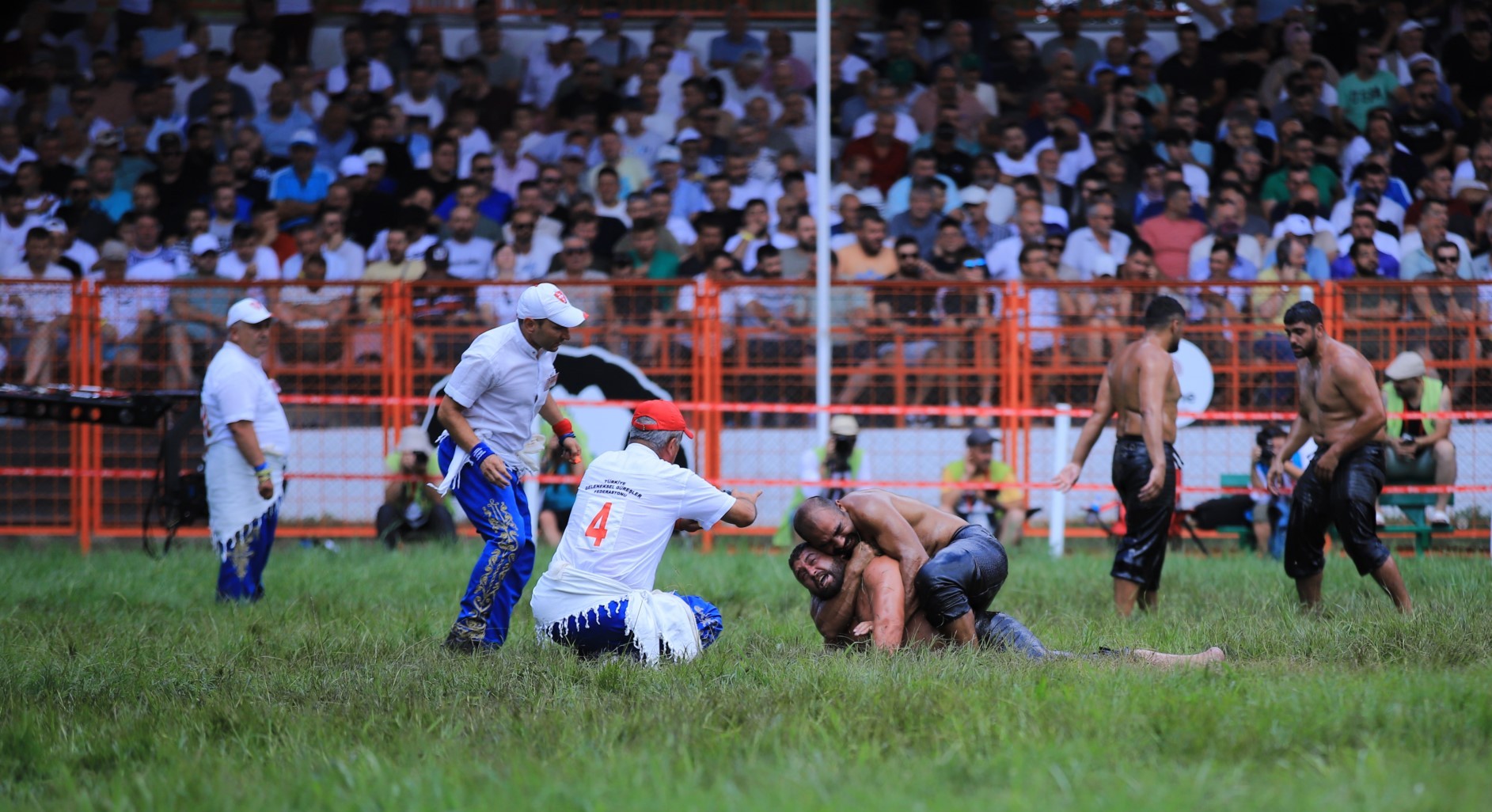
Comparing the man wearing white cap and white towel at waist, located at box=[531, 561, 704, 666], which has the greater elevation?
the man wearing white cap

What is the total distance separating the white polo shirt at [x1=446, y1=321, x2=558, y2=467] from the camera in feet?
21.8

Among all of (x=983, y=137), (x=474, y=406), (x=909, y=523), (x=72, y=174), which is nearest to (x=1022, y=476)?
(x=983, y=137)

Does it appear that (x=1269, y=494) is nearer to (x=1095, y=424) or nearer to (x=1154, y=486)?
(x=1095, y=424)

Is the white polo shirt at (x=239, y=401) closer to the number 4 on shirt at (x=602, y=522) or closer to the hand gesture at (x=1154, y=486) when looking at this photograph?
the number 4 on shirt at (x=602, y=522)

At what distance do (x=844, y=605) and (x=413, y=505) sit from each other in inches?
245

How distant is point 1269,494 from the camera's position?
11.3 metres

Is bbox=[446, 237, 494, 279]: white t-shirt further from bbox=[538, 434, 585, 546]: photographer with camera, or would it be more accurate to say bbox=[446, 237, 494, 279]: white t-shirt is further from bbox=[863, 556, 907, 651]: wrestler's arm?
bbox=[863, 556, 907, 651]: wrestler's arm

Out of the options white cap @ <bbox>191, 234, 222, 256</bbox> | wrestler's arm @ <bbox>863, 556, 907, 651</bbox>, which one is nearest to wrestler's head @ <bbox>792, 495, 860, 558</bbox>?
wrestler's arm @ <bbox>863, 556, 907, 651</bbox>

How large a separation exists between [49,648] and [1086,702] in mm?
4835

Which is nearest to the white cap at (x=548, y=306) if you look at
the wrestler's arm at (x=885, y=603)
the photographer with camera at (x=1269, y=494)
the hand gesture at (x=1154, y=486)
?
the wrestler's arm at (x=885, y=603)

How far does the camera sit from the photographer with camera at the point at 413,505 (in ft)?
38.3

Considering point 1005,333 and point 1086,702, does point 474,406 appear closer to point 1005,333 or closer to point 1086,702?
point 1086,702

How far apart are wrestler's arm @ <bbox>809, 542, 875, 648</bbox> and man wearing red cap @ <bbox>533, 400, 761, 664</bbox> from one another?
0.52 metres

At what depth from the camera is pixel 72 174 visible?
1464cm
